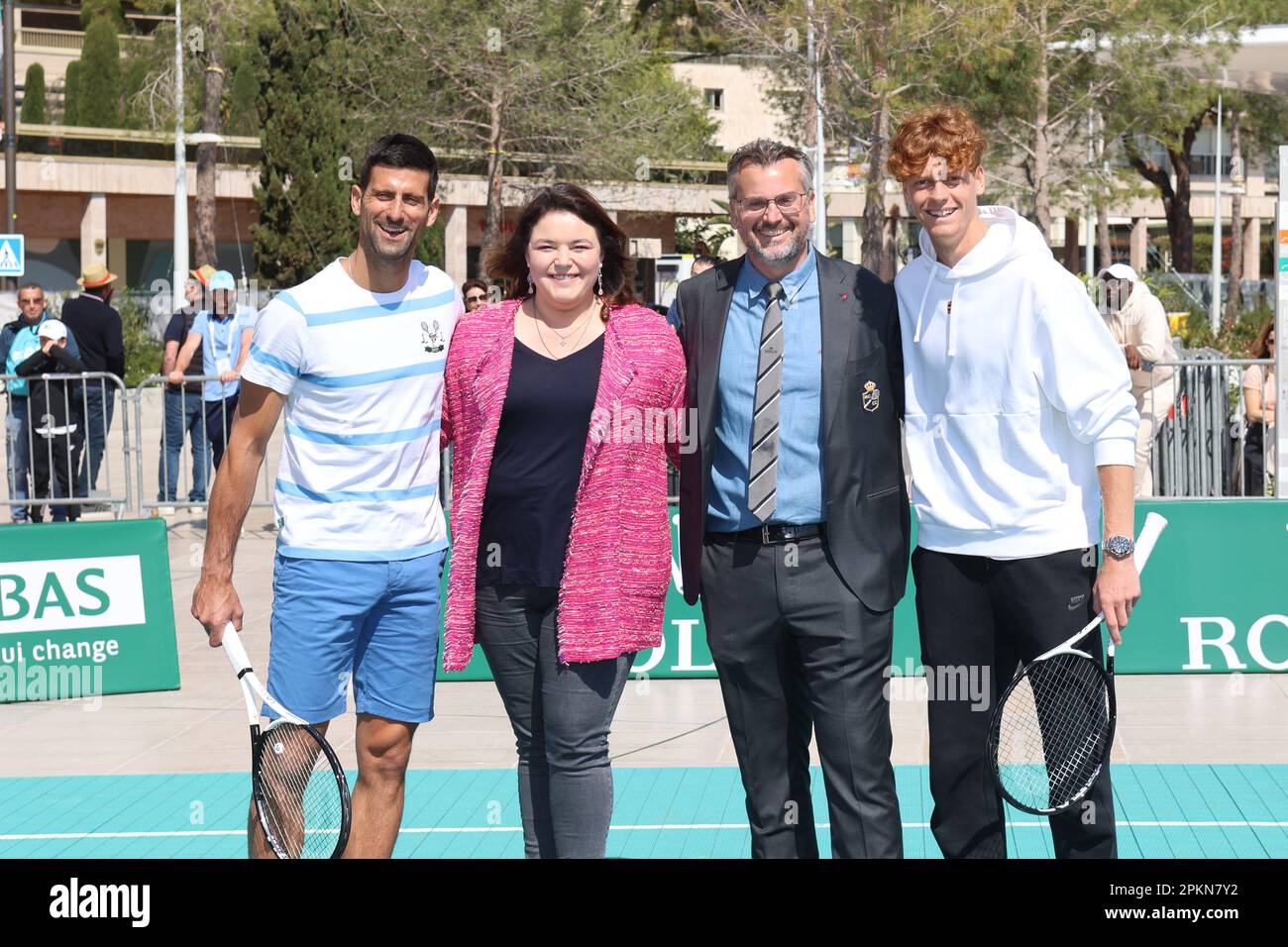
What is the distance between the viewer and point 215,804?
6.95 meters

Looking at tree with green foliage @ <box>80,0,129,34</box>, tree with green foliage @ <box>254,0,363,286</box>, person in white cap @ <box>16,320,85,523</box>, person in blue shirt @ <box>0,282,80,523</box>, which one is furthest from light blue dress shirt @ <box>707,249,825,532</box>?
tree with green foliage @ <box>80,0,129,34</box>

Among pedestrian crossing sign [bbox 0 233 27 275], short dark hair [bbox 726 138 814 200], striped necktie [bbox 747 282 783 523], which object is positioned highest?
pedestrian crossing sign [bbox 0 233 27 275]

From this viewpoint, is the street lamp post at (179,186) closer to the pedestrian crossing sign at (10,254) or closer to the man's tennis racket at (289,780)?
the pedestrian crossing sign at (10,254)

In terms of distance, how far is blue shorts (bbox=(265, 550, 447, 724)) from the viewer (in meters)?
4.57

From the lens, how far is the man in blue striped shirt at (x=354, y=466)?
455cm

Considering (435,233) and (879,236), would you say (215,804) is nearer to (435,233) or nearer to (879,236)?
(879,236)

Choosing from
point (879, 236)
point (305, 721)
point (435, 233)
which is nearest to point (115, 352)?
point (305, 721)

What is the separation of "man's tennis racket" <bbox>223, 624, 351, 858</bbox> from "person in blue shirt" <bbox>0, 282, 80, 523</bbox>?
9617 millimetres

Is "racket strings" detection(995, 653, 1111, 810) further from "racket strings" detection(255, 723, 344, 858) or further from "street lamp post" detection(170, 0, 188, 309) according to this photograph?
"street lamp post" detection(170, 0, 188, 309)

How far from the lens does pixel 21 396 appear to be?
1391 cm

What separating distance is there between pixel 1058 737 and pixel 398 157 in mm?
2349
